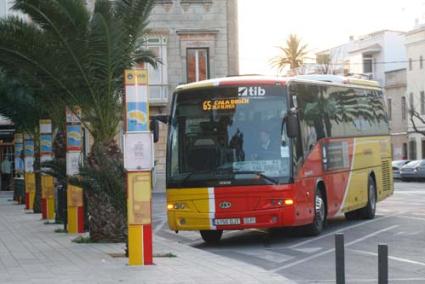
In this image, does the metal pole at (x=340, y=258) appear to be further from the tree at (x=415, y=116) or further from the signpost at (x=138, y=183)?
the tree at (x=415, y=116)

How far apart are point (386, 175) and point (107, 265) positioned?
12.1 m

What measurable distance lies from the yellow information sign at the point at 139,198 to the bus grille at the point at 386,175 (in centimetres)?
1124

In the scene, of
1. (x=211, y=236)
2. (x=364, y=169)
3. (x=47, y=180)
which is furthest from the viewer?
(x=47, y=180)

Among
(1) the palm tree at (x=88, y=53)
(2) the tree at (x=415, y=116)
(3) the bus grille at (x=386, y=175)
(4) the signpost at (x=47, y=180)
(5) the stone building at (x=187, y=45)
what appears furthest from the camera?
(2) the tree at (x=415, y=116)

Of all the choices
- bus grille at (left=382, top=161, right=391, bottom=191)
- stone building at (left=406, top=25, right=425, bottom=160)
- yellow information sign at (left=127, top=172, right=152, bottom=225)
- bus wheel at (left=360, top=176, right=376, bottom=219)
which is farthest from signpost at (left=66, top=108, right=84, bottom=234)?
stone building at (left=406, top=25, right=425, bottom=160)

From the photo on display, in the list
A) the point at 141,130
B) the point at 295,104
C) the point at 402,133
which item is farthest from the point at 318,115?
the point at 402,133

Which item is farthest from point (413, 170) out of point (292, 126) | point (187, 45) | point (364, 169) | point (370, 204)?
point (292, 126)

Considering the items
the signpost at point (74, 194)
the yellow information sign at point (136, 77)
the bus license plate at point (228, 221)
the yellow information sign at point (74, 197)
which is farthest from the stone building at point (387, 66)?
the yellow information sign at point (136, 77)

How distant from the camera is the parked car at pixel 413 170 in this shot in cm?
4625

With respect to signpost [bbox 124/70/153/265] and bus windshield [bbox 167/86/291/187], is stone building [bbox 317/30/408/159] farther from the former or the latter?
signpost [bbox 124/70/153/265]

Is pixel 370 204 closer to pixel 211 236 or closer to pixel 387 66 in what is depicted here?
pixel 211 236

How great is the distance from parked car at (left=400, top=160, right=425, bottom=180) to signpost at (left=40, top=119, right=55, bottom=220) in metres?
27.7

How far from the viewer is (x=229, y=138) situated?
1538 cm

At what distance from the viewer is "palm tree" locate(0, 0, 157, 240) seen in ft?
49.2
